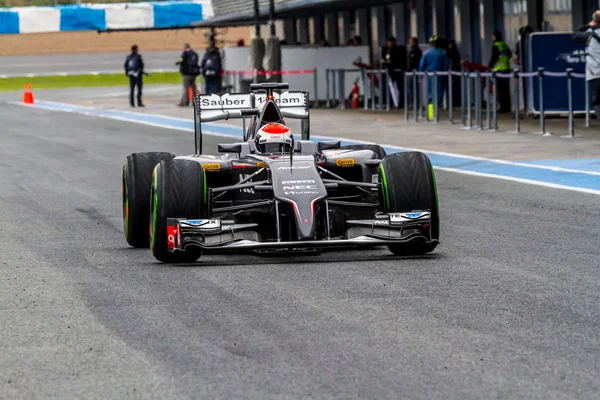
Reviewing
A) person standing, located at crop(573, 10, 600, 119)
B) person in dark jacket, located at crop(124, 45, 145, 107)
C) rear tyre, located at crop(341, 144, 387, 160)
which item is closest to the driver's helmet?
rear tyre, located at crop(341, 144, 387, 160)

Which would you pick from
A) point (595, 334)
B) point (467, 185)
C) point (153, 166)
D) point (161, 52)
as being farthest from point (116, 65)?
point (595, 334)

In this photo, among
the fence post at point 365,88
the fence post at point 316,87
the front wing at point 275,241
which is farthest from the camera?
the fence post at point 316,87

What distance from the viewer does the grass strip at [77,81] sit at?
2277 inches

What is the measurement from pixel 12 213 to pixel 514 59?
742 inches

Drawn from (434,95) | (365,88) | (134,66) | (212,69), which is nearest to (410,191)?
(434,95)

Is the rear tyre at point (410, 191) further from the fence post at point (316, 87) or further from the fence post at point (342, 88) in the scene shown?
the fence post at point (316, 87)

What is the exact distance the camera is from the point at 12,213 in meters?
13.5

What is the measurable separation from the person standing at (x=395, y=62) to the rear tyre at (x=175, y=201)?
71.7 feet

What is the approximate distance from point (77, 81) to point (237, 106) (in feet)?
168

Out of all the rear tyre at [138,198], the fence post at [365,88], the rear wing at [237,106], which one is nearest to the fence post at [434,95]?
the fence post at [365,88]

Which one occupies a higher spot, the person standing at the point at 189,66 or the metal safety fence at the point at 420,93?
the person standing at the point at 189,66

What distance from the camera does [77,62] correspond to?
69938 mm

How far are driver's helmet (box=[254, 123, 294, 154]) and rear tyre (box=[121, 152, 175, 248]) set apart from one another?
0.70 meters

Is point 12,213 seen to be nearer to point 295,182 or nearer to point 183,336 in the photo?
point 295,182
